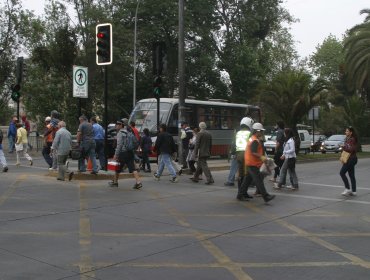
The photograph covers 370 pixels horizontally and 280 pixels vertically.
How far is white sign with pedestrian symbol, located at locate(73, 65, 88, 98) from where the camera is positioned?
45.6 ft

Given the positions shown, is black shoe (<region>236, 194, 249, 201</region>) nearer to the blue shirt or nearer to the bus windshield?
the blue shirt

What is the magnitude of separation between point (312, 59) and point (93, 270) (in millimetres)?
73586

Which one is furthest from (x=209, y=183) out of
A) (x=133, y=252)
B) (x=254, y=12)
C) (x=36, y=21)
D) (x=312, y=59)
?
(x=312, y=59)

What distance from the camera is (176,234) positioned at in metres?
7.27

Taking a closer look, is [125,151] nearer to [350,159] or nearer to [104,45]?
[104,45]

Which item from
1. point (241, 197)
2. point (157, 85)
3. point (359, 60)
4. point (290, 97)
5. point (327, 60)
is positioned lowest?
point (241, 197)

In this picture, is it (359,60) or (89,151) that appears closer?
(89,151)

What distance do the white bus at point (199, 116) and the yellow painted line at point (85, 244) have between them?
12442 mm

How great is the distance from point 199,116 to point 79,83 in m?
11.1

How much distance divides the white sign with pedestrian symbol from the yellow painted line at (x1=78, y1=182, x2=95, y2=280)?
4.87 meters

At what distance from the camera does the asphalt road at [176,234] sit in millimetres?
5555

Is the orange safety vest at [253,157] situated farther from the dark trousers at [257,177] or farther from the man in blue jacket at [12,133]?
the man in blue jacket at [12,133]

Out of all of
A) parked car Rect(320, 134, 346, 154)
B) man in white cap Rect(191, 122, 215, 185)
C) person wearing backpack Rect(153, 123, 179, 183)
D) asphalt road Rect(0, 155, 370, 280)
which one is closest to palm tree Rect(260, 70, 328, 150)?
parked car Rect(320, 134, 346, 154)

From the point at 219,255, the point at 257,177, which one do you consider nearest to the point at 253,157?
the point at 257,177
